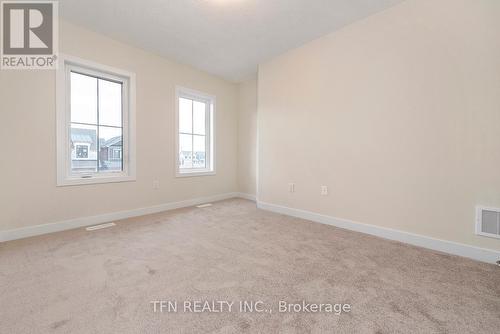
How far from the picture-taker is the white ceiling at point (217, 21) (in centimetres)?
221

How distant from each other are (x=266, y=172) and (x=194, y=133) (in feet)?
5.11

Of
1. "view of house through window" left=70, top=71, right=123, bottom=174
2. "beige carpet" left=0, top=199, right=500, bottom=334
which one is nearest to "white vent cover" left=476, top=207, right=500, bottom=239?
"beige carpet" left=0, top=199, right=500, bottom=334

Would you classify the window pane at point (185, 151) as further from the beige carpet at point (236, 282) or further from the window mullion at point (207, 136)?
the beige carpet at point (236, 282)

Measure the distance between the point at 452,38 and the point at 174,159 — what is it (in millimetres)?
3661

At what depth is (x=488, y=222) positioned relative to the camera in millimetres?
1819

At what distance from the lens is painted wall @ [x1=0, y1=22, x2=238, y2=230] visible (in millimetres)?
2199

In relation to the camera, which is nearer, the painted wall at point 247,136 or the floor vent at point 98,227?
the floor vent at point 98,227

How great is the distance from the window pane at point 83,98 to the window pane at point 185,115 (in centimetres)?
126

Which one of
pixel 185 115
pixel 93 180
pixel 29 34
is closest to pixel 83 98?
pixel 29 34

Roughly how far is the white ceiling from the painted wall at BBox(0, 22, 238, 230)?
11.7 inches

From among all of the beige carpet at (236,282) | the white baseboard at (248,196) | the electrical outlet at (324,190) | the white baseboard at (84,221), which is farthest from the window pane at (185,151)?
the electrical outlet at (324,190)

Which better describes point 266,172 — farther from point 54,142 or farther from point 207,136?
point 54,142

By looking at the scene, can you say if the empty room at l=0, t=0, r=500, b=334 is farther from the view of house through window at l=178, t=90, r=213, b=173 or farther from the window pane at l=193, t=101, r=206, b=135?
the window pane at l=193, t=101, r=206, b=135

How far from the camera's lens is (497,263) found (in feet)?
5.74
